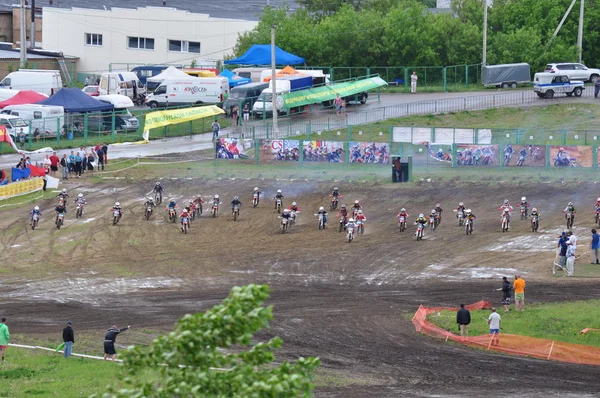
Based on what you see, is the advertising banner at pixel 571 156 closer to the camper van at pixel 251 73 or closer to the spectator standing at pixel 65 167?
the spectator standing at pixel 65 167

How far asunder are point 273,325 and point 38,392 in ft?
24.7

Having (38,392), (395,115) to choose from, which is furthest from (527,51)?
(38,392)

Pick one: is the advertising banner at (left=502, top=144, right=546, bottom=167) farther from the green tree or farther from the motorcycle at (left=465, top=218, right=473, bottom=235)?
the green tree

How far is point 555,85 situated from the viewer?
69000 millimetres

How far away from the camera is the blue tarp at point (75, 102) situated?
61.9 meters

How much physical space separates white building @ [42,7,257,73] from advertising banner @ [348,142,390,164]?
124 feet

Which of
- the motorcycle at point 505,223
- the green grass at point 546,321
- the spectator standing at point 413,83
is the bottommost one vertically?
the green grass at point 546,321

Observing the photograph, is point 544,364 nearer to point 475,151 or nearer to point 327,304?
point 327,304

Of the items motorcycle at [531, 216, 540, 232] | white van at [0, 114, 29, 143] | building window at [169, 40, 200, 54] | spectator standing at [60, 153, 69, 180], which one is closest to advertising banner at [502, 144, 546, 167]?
motorcycle at [531, 216, 540, 232]

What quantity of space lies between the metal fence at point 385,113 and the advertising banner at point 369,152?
5.54 metres

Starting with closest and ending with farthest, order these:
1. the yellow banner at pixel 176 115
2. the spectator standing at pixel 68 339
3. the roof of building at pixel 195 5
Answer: the spectator standing at pixel 68 339 → the yellow banner at pixel 176 115 → the roof of building at pixel 195 5

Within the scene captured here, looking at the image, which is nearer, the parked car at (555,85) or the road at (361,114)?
the road at (361,114)

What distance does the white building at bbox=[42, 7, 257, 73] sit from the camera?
86.5 m

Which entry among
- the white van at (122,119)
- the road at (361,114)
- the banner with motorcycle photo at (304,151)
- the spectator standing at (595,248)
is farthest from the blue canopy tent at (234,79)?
the spectator standing at (595,248)
